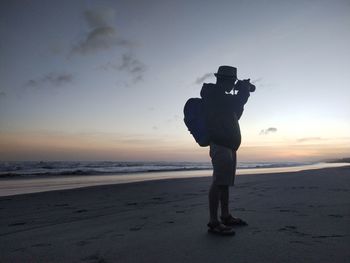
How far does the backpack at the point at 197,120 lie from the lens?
4.01 meters

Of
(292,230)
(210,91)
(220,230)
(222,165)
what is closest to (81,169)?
(210,91)

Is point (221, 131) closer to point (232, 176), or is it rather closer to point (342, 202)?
point (232, 176)

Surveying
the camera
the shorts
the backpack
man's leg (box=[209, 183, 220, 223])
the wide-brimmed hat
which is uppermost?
the wide-brimmed hat

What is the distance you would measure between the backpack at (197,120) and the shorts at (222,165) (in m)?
0.19

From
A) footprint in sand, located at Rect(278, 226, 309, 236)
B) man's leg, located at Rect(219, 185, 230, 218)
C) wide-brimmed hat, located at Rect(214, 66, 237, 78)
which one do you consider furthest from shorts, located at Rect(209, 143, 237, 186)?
wide-brimmed hat, located at Rect(214, 66, 237, 78)

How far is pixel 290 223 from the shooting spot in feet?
12.7

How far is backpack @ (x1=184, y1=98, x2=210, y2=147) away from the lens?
4008mm

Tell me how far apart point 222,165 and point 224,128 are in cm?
46

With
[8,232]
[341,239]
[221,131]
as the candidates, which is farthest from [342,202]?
[8,232]

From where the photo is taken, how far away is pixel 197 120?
409 cm

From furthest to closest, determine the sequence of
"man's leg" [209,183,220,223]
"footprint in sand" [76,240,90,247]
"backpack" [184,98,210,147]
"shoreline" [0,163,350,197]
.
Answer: "shoreline" [0,163,350,197]
"backpack" [184,98,210,147]
"man's leg" [209,183,220,223]
"footprint in sand" [76,240,90,247]

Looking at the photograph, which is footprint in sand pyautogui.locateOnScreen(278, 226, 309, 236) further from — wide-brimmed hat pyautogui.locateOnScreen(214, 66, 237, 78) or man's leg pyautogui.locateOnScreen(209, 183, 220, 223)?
wide-brimmed hat pyautogui.locateOnScreen(214, 66, 237, 78)

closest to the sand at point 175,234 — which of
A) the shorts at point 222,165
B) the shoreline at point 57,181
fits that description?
the shorts at point 222,165

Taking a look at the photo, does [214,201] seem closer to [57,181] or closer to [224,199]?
[224,199]
